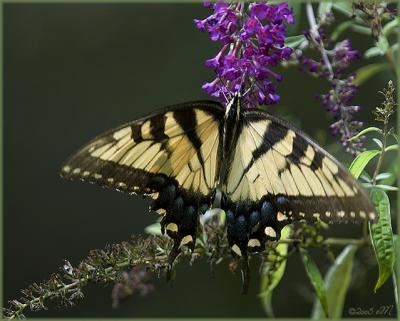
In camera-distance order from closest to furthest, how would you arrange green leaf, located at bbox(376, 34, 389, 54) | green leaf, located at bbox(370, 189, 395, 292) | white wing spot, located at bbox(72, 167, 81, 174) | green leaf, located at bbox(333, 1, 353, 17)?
green leaf, located at bbox(370, 189, 395, 292), white wing spot, located at bbox(72, 167, 81, 174), green leaf, located at bbox(376, 34, 389, 54), green leaf, located at bbox(333, 1, 353, 17)

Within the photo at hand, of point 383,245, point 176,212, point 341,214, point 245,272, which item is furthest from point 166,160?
point 383,245

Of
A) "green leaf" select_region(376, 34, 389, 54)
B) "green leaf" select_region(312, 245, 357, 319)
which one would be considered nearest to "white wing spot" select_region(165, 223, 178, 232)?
"green leaf" select_region(312, 245, 357, 319)

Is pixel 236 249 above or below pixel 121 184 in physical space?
below

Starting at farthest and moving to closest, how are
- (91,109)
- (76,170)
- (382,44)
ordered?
(91,109) → (382,44) → (76,170)

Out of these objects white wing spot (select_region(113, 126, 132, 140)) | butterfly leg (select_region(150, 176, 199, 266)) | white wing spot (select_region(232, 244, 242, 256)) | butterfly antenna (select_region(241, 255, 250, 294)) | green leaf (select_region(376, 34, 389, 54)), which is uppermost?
green leaf (select_region(376, 34, 389, 54))

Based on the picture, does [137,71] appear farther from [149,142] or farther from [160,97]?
[149,142]

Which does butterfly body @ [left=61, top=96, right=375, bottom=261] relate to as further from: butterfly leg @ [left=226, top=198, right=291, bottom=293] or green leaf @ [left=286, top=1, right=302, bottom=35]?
green leaf @ [left=286, top=1, right=302, bottom=35]

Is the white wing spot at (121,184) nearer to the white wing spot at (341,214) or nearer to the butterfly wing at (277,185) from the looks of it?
the butterfly wing at (277,185)

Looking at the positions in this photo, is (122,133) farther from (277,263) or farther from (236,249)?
(277,263)
